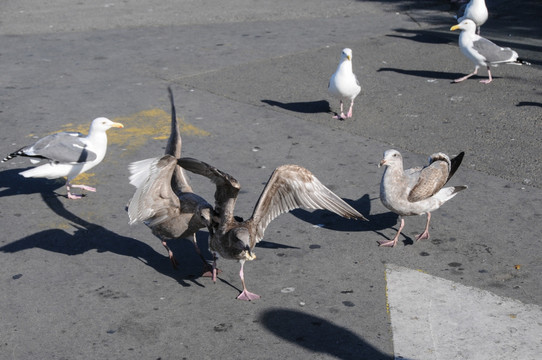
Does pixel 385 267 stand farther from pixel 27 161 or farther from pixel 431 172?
pixel 27 161

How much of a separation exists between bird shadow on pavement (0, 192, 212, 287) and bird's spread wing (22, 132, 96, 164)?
740mm

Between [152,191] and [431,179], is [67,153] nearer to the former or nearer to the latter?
[152,191]

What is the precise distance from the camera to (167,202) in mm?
5520

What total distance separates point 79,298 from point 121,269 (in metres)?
0.52

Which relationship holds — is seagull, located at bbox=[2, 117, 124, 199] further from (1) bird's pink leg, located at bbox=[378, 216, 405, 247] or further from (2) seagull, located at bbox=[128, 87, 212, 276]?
(1) bird's pink leg, located at bbox=[378, 216, 405, 247]

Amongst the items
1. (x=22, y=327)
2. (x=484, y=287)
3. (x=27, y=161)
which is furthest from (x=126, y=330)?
(x=27, y=161)

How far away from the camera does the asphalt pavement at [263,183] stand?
16.3 ft

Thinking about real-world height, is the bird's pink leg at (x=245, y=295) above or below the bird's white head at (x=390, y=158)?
below

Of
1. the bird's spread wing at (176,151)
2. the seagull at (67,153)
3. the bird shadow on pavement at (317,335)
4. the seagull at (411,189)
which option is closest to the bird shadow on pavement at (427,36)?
the seagull at (411,189)

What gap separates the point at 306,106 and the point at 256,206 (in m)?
4.61

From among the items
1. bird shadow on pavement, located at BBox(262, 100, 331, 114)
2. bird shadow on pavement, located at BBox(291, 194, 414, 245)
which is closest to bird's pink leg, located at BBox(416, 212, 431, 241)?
bird shadow on pavement, located at BBox(291, 194, 414, 245)

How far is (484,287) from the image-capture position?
5.47 m

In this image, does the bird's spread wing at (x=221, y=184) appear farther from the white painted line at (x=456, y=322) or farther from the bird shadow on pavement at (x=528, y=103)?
the bird shadow on pavement at (x=528, y=103)

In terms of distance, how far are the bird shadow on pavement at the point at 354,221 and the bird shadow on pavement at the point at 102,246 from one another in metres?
1.22
